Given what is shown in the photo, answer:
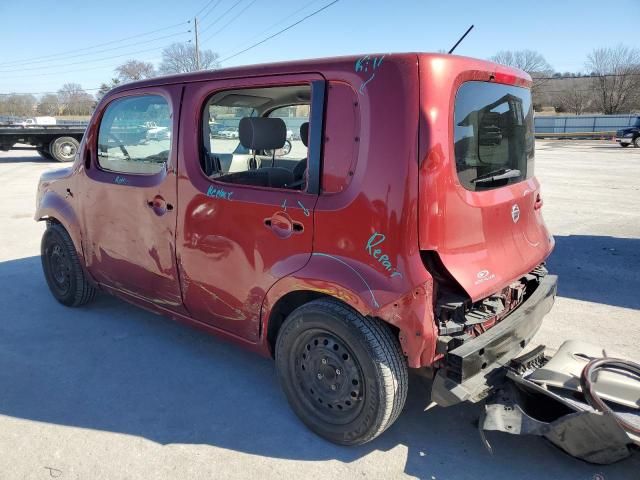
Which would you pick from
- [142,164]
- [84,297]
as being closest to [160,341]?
[84,297]

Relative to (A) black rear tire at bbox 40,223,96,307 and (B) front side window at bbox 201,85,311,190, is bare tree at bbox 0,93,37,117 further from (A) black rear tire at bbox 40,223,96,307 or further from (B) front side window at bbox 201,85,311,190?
(B) front side window at bbox 201,85,311,190

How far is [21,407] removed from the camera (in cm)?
301

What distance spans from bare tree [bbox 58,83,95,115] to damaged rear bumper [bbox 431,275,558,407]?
2492 inches

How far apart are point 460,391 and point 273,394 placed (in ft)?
4.28

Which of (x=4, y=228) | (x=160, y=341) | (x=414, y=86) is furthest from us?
(x=4, y=228)

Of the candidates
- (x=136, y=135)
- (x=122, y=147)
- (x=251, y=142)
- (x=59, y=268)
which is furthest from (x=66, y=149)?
(x=251, y=142)

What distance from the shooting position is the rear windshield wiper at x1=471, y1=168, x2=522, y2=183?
8.18 feet

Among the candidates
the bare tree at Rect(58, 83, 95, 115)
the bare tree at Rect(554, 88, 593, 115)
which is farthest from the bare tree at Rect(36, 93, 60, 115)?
the bare tree at Rect(554, 88, 593, 115)

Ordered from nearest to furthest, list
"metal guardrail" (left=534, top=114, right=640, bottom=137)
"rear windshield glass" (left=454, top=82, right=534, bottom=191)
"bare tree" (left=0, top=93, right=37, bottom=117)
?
"rear windshield glass" (left=454, top=82, right=534, bottom=191), "metal guardrail" (left=534, top=114, right=640, bottom=137), "bare tree" (left=0, top=93, right=37, bottom=117)

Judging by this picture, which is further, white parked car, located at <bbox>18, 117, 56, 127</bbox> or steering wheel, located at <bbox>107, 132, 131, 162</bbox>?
white parked car, located at <bbox>18, 117, 56, 127</bbox>

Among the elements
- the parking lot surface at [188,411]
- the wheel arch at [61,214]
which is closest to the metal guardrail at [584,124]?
the parking lot surface at [188,411]

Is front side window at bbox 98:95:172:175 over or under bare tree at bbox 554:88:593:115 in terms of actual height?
under

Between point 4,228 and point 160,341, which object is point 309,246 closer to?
point 160,341

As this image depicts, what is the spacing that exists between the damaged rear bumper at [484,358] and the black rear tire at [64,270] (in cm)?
328
